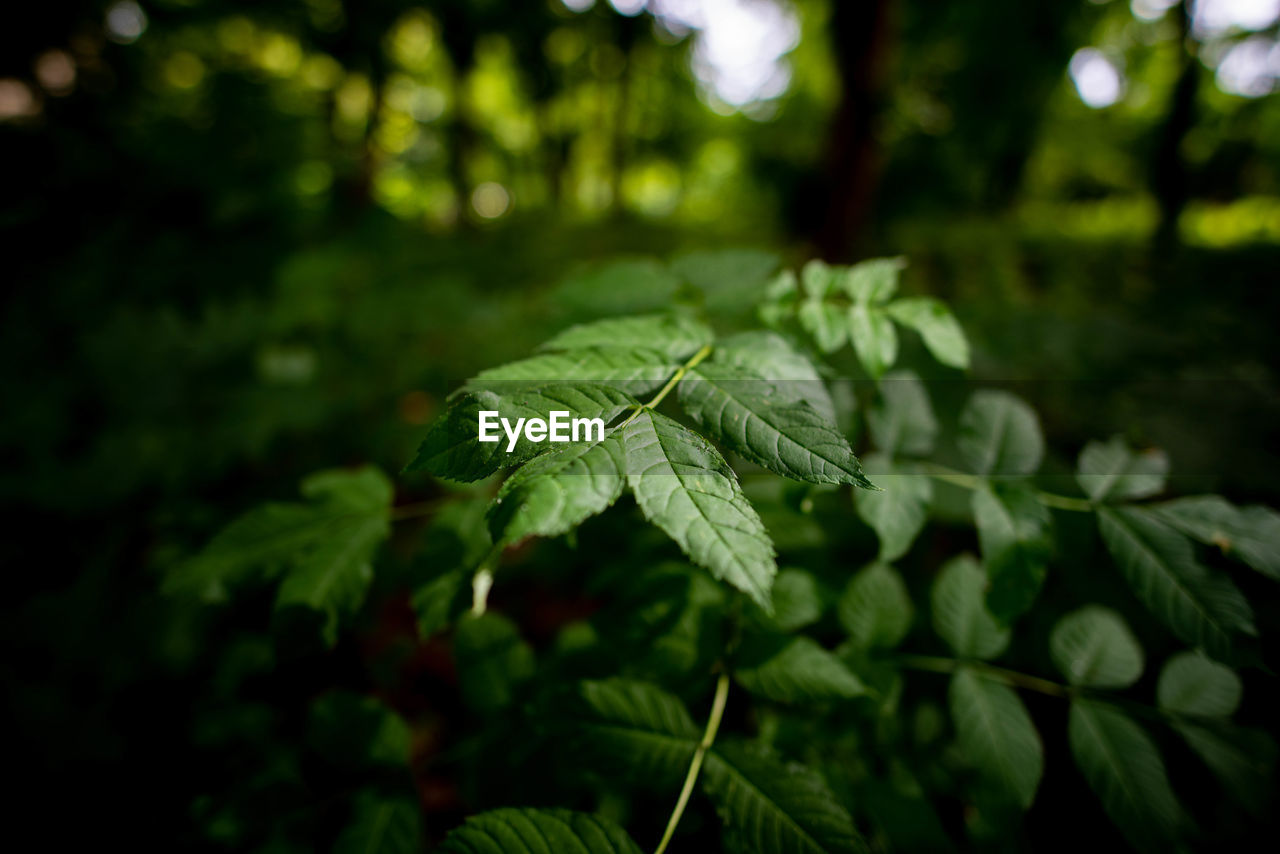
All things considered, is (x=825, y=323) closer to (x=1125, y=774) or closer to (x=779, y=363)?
(x=779, y=363)

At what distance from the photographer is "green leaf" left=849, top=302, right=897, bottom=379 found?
88cm

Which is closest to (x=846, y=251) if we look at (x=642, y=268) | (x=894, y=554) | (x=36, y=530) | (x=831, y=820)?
(x=642, y=268)

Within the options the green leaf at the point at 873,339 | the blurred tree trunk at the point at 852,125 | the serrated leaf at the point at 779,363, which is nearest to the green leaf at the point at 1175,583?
the green leaf at the point at 873,339

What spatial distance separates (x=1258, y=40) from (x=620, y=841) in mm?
6178

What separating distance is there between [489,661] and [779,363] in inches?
31.2

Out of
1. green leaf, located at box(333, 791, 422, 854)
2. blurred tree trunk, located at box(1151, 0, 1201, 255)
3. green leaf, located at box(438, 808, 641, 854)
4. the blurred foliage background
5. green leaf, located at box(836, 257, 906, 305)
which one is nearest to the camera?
green leaf, located at box(438, 808, 641, 854)

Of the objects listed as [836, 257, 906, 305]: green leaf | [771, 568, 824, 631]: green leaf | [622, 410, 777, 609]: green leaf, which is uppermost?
[836, 257, 906, 305]: green leaf

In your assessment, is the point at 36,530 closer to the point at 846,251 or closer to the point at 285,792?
the point at 285,792

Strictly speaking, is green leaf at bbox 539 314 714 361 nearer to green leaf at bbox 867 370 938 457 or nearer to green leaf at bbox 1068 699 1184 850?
green leaf at bbox 867 370 938 457

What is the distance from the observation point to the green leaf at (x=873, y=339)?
2.87 ft

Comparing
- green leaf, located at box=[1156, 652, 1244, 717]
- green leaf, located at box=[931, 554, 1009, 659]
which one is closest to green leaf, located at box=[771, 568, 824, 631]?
green leaf, located at box=[931, 554, 1009, 659]

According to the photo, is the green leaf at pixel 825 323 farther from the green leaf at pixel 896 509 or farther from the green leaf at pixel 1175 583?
the green leaf at pixel 1175 583

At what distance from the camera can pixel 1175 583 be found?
2.56 feet

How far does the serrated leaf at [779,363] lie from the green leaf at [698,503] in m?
0.18
